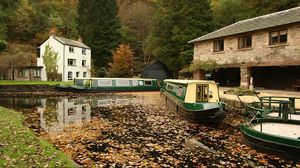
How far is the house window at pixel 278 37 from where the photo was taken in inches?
811

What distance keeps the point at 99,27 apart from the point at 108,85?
24.3 meters

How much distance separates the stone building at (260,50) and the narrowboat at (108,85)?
8462 millimetres

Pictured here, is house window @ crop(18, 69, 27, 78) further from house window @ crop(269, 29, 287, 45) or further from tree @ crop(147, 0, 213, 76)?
house window @ crop(269, 29, 287, 45)

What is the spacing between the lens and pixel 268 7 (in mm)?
35875

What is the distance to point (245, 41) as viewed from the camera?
24062 mm

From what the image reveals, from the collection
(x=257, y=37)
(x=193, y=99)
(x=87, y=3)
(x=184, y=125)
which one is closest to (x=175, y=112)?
(x=193, y=99)

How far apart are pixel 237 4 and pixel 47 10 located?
137 ft

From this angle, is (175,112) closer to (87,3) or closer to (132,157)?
(132,157)

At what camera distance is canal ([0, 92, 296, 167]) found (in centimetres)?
786

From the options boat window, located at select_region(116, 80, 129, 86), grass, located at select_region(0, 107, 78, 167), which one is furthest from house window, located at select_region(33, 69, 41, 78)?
grass, located at select_region(0, 107, 78, 167)

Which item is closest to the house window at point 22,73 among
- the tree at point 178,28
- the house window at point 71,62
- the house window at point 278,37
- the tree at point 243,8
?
the house window at point 71,62

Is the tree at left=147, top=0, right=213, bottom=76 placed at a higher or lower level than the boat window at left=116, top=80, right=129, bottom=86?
higher

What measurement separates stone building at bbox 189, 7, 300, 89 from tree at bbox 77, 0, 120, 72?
27404 mm

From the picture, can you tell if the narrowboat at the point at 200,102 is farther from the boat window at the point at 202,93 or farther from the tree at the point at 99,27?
the tree at the point at 99,27
